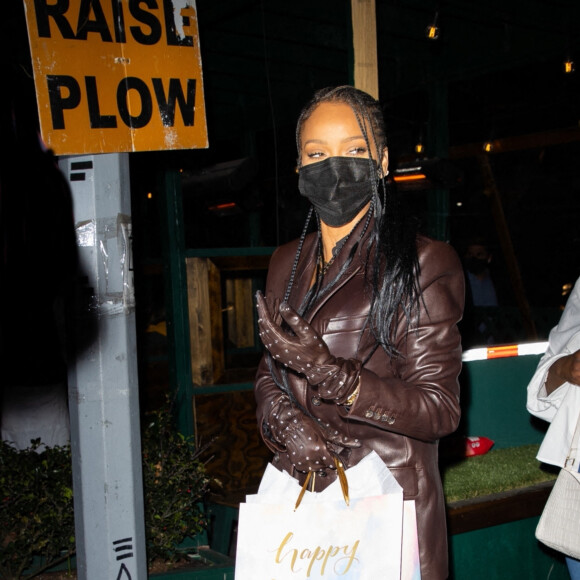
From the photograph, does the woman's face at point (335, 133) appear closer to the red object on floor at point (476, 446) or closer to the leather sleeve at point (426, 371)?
the leather sleeve at point (426, 371)

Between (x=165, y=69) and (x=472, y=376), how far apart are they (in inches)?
133

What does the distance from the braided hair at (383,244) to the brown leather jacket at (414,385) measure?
28 mm

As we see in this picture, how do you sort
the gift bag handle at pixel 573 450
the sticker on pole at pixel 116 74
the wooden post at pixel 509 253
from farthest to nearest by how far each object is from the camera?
the wooden post at pixel 509 253, the gift bag handle at pixel 573 450, the sticker on pole at pixel 116 74

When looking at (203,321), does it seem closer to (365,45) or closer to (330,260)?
(365,45)

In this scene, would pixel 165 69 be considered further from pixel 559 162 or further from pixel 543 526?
pixel 559 162

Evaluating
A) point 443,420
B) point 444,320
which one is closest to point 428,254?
point 444,320

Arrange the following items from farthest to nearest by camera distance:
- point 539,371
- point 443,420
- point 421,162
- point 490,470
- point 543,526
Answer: point 421,162 → point 490,470 → point 539,371 → point 543,526 → point 443,420

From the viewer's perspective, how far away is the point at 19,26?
5379 millimetres

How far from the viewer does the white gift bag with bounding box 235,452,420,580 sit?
1.89 m

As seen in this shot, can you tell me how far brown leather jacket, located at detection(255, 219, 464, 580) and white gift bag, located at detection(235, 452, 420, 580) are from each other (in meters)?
0.11

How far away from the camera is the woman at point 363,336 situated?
6.28 ft

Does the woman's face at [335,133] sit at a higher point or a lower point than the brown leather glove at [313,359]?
higher

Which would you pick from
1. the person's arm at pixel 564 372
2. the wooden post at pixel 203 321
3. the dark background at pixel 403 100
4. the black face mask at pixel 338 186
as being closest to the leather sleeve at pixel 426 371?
the black face mask at pixel 338 186

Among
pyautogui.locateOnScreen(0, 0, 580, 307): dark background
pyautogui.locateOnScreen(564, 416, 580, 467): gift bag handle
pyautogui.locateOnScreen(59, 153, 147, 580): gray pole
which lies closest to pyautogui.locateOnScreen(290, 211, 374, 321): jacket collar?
pyautogui.locateOnScreen(59, 153, 147, 580): gray pole
